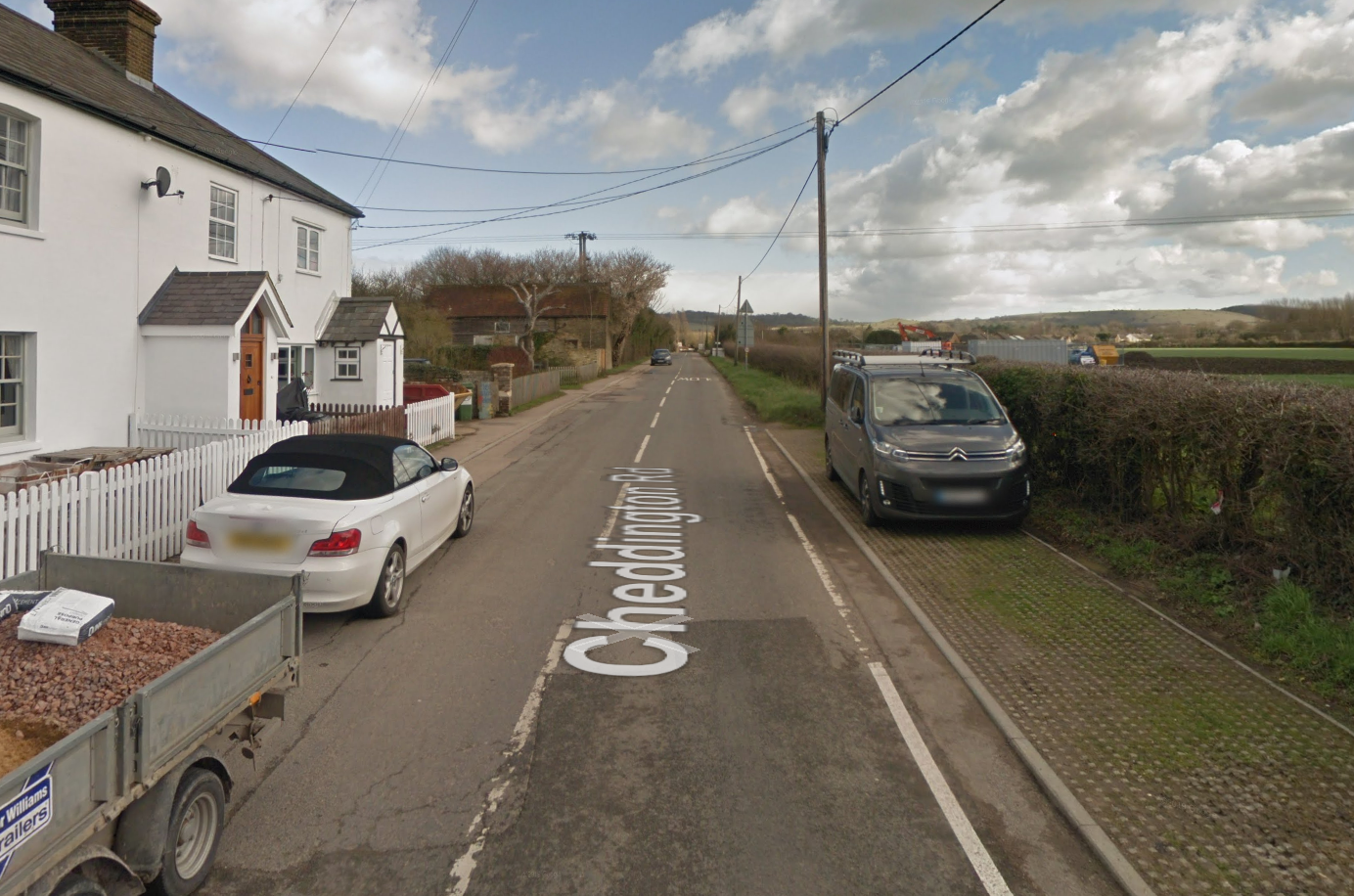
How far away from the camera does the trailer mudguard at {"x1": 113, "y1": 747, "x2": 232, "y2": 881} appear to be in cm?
326

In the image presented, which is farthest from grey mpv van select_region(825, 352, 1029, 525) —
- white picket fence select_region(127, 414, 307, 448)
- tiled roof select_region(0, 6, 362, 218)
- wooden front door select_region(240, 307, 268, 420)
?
tiled roof select_region(0, 6, 362, 218)

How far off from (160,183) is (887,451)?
12.5 meters

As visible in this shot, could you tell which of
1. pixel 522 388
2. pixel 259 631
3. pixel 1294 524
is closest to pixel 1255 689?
pixel 1294 524

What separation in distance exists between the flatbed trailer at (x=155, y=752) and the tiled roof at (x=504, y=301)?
2463 inches

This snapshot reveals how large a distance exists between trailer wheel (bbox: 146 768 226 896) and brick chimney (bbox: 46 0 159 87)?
18215 millimetres

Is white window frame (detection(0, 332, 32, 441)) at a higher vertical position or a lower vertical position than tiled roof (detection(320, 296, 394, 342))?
lower

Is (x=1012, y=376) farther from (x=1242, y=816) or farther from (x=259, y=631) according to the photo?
(x=259, y=631)

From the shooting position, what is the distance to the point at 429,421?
778 inches

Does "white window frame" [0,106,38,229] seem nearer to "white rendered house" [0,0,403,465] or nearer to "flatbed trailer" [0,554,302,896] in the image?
"white rendered house" [0,0,403,465]

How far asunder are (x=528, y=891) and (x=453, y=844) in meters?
0.53

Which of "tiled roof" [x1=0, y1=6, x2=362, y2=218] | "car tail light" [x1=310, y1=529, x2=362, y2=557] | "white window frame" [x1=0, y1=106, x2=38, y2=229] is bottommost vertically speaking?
"car tail light" [x1=310, y1=529, x2=362, y2=557]

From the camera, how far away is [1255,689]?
223 inches

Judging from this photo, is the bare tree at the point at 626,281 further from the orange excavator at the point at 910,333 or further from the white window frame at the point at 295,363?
the white window frame at the point at 295,363

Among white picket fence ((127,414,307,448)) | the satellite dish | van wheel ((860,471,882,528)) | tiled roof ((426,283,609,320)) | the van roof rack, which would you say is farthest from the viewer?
tiled roof ((426,283,609,320))
